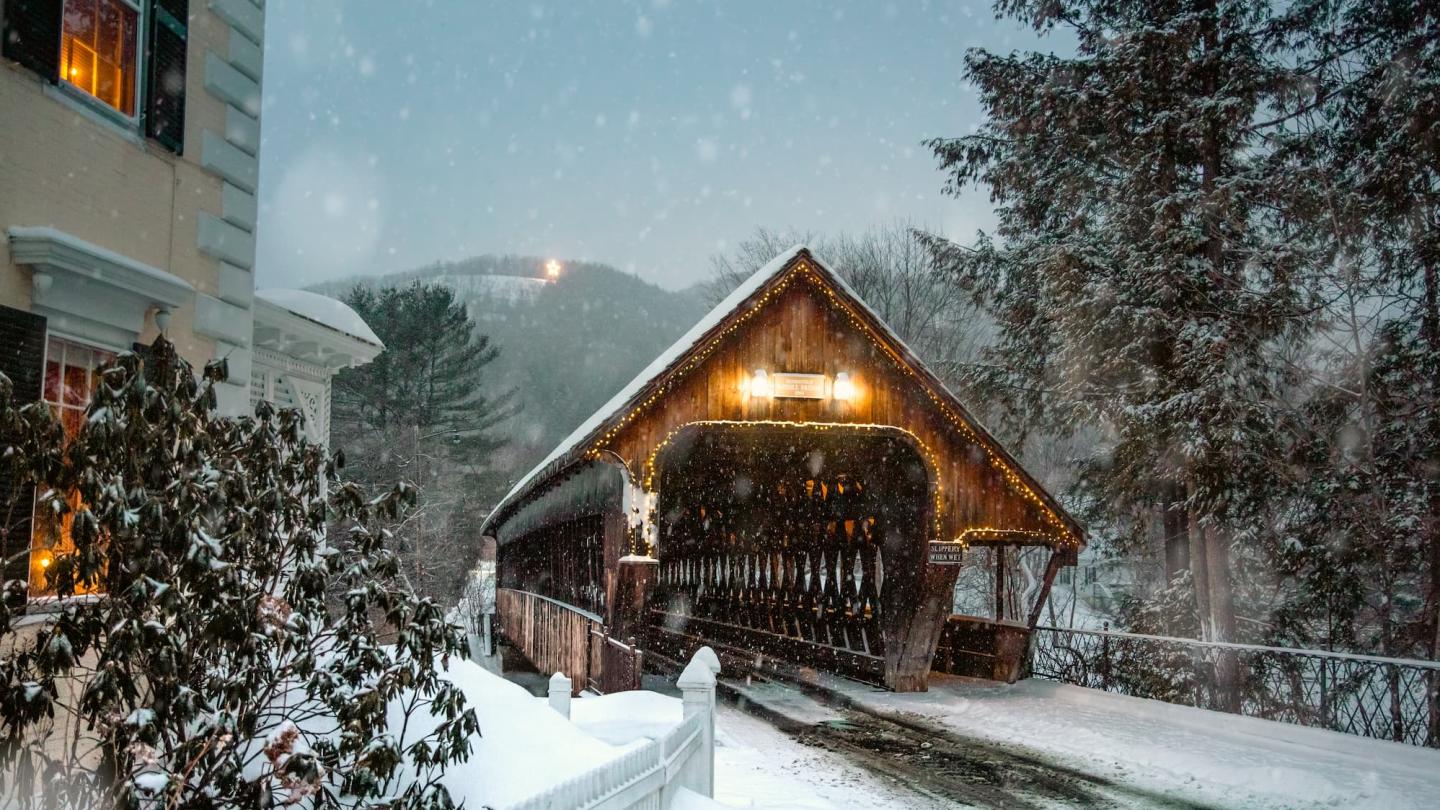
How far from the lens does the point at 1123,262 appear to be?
56.9ft

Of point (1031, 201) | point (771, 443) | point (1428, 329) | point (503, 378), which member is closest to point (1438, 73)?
point (1428, 329)

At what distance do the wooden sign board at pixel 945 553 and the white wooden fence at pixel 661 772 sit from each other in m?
7.28

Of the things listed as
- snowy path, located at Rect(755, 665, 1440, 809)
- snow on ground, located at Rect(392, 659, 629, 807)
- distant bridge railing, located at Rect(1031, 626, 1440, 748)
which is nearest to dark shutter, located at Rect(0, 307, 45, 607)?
snow on ground, located at Rect(392, 659, 629, 807)

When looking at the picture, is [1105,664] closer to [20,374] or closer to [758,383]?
[758,383]

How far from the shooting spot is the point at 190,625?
4.31 meters

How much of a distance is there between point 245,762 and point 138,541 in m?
1.17

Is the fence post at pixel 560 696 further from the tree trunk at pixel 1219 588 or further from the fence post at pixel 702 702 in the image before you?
the tree trunk at pixel 1219 588

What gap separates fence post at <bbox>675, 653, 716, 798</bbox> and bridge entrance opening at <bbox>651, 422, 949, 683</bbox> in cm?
→ 634

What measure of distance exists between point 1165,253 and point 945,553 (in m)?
6.00

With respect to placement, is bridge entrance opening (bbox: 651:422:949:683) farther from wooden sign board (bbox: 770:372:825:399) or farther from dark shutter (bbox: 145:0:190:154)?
dark shutter (bbox: 145:0:190:154)

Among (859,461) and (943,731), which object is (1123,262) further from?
(943,731)

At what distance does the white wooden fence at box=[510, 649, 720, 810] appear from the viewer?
4691 millimetres

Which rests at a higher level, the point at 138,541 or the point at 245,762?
the point at 138,541

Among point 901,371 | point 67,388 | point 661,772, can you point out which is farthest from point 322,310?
point 901,371
